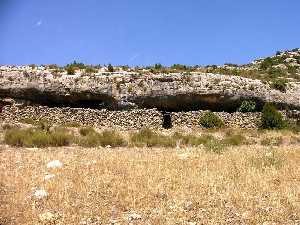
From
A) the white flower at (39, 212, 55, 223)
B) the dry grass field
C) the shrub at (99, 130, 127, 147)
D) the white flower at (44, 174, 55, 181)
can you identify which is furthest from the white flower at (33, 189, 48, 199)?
the shrub at (99, 130, 127, 147)

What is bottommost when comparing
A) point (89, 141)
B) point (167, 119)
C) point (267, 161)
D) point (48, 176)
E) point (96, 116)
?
point (48, 176)

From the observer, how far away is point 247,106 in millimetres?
30219

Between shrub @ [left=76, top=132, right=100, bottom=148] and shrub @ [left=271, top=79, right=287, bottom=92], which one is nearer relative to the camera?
shrub @ [left=76, top=132, right=100, bottom=148]

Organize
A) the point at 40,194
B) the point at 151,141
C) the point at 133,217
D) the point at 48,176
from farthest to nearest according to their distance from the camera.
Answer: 1. the point at 151,141
2. the point at 48,176
3. the point at 40,194
4. the point at 133,217

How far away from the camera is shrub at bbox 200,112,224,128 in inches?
1133

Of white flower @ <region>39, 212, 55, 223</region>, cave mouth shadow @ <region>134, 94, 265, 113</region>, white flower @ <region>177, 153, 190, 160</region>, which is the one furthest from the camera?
cave mouth shadow @ <region>134, 94, 265, 113</region>

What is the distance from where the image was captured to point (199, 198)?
10.4 metres

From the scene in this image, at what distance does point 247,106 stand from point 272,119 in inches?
76.5

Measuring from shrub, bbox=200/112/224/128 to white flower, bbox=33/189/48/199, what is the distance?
18.8 m

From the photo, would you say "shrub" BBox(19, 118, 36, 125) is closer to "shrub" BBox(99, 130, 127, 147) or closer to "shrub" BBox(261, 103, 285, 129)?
"shrub" BBox(99, 130, 127, 147)

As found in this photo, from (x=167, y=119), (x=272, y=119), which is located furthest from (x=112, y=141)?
(x=272, y=119)

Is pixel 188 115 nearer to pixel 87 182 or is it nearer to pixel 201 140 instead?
pixel 201 140

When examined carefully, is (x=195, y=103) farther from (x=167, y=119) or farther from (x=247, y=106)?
(x=247, y=106)

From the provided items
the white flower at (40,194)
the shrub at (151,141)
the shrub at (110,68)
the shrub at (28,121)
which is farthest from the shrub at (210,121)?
the white flower at (40,194)
